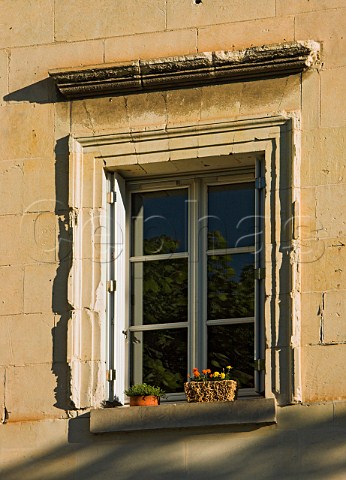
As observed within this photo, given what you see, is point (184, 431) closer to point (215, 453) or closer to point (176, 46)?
point (215, 453)

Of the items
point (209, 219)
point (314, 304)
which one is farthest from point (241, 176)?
point (314, 304)

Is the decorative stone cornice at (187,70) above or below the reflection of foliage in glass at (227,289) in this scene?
above

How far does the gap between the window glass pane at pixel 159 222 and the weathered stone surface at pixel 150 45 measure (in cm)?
95

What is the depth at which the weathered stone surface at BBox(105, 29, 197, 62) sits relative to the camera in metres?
12.6

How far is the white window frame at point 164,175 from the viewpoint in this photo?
39.0 feet

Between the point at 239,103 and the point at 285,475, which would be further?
the point at 239,103

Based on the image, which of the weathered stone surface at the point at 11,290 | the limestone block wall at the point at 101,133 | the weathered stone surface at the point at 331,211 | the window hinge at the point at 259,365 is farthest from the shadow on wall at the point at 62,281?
the weathered stone surface at the point at 331,211

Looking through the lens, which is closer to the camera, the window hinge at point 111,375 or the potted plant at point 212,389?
the potted plant at point 212,389

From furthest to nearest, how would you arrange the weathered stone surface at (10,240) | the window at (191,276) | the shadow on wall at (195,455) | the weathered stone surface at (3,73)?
the weathered stone surface at (3,73)
the weathered stone surface at (10,240)
the window at (191,276)
the shadow on wall at (195,455)

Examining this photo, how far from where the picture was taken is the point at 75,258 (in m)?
12.4

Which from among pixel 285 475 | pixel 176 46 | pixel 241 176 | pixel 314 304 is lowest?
pixel 285 475

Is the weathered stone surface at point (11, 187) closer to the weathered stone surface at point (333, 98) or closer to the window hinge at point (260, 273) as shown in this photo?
the window hinge at point (260, 273)

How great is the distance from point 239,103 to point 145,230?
3.74ft

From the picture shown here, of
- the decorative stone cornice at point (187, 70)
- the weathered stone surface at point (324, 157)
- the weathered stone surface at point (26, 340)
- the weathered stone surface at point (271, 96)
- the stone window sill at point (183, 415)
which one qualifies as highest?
the decorative stone cornice at point (187, 70)
